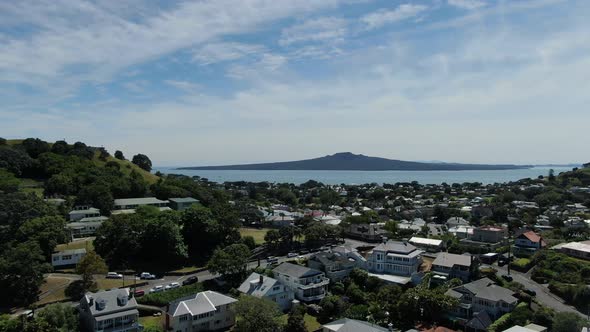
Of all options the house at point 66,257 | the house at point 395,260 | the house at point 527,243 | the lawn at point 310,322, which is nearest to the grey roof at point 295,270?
the lawn at point 310,322

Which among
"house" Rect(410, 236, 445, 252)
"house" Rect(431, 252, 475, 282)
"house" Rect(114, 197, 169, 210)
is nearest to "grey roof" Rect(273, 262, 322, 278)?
"house" Rect(431, 252, 475, 282)

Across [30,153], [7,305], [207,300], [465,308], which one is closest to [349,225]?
[465,308]

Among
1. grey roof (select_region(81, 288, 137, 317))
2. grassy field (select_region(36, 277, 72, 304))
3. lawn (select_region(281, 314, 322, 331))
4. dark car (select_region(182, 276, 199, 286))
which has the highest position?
grey roof (select_region(81, 288, 137, 317))

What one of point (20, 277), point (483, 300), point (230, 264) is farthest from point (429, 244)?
point (20, 277)

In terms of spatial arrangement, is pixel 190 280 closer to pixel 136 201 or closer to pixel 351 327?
pixel 351 327

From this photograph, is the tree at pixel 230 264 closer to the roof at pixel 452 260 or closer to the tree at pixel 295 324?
the tree at pixel 295 324

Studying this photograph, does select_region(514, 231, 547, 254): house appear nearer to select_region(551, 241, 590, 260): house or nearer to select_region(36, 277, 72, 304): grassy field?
select_region(551, 241, 590, 260): house

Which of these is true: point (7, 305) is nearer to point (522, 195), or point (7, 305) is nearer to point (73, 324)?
point (73, 324)
